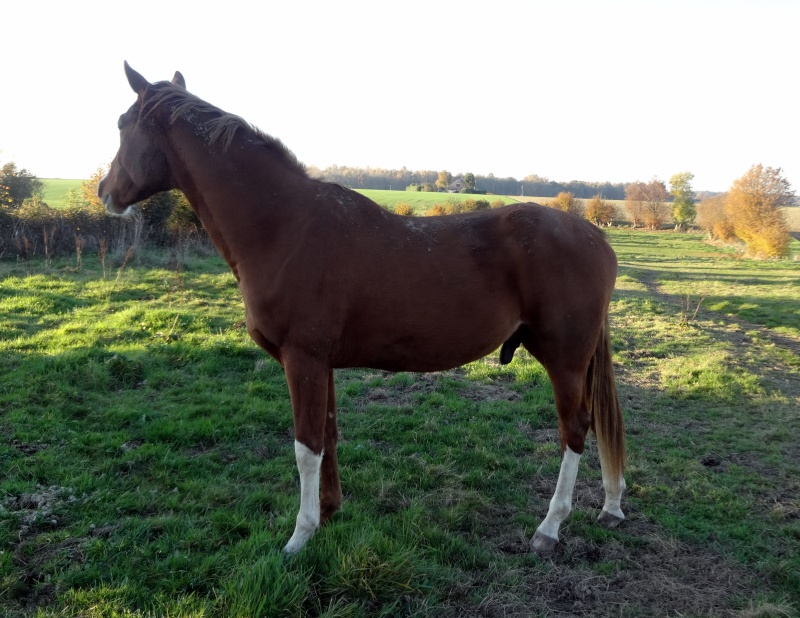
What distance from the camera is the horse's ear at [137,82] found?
3068 millimetres

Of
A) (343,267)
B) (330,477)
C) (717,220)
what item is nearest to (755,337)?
(330,477)

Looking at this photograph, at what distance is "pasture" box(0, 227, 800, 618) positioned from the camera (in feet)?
8.64

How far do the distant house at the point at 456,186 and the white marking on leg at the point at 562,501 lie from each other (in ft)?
189

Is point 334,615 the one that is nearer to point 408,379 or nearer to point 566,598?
point 566,598

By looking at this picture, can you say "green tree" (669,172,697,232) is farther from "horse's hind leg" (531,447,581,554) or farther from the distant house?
"horse's hind leg" (531,447,581,554)

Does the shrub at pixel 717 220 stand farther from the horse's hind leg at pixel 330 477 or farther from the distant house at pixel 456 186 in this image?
the horse's hind leg at pixel 330 477

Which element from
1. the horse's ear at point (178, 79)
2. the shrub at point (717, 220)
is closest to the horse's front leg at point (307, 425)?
the horse's ear at point (178, 79)

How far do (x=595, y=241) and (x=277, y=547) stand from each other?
9.50ft

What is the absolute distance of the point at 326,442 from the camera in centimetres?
345

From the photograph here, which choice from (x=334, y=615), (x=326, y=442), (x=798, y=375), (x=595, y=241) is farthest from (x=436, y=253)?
(x=798, y=375)

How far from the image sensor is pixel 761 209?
35.9 metres

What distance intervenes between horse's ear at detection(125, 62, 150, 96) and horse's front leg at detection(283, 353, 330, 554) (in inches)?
76.8

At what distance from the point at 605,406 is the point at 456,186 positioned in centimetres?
5934

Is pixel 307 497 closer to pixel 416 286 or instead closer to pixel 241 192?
pixel 416 286
